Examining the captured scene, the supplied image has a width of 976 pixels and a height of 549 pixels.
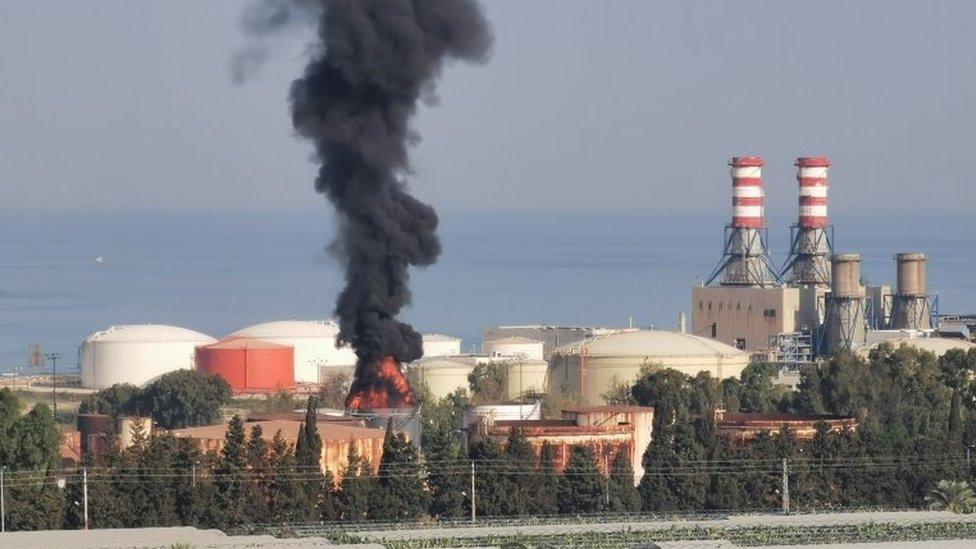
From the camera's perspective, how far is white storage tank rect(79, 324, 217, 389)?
107875 mm

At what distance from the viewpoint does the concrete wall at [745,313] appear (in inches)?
4190

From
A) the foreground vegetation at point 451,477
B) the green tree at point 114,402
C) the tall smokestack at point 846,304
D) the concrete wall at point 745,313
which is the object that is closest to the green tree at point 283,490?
the foreground vegetation at point 451,477

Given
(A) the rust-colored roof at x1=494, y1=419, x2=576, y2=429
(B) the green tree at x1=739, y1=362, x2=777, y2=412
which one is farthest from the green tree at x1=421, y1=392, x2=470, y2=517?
(B) the green tree at x1=739, y1=362, x2=777, y2=412

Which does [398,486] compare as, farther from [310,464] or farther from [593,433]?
[593,433]

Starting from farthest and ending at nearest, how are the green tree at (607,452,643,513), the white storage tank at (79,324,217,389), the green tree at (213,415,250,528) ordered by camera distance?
the white storage tank at (79,324,217,389), the green tree at (607,452,643,513), the green tree at (213,415,250,528)

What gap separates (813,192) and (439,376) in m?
24.0

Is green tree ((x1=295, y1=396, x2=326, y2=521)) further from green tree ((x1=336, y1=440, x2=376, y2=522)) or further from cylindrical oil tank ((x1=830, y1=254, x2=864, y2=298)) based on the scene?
cylindrical oil tank ((x1=830, y1=254, x2=864, y2=298))

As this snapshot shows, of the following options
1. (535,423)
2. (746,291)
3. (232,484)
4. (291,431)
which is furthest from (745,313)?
(232,484)

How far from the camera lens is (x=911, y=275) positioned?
108250 mm

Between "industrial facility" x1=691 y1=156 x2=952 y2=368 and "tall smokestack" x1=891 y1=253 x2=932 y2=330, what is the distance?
1.6 inches

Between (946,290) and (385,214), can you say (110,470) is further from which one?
(946,290)

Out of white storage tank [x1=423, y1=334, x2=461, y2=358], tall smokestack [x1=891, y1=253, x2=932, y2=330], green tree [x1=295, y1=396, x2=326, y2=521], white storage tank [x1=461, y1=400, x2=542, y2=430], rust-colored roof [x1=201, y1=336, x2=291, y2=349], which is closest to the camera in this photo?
green tree [x1=295, y1=396, x2=326, y2=521]

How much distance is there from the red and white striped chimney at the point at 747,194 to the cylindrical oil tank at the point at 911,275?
693cm

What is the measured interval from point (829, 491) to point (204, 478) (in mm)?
14168
